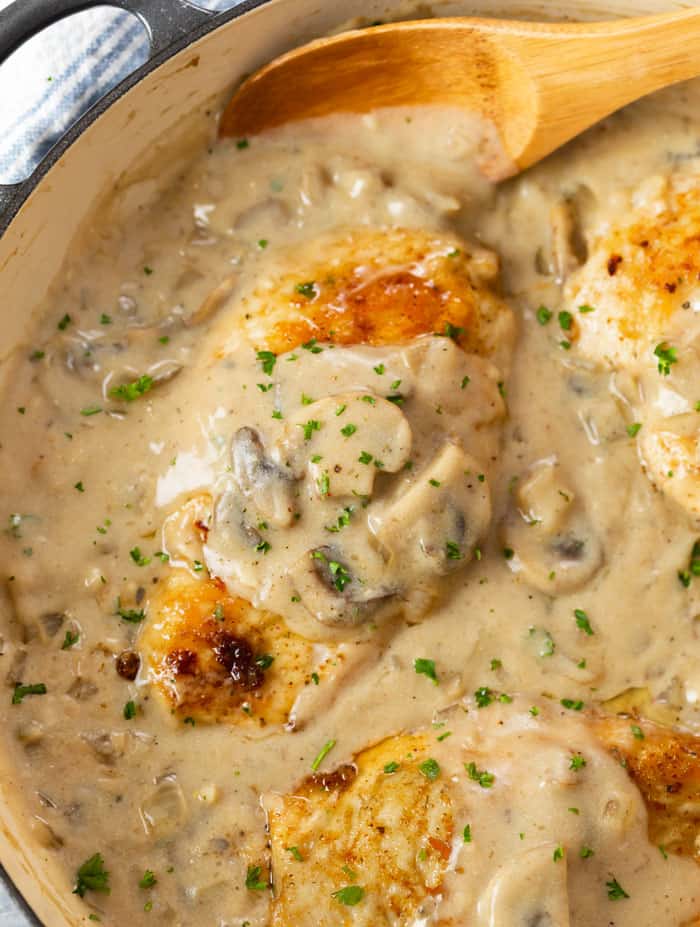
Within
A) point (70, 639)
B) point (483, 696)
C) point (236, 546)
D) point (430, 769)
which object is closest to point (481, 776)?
point (430, 769)

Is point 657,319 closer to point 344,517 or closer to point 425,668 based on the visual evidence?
point 344,517

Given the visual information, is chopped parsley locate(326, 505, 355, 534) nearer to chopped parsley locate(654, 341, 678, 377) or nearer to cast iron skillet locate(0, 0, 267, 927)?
chopped parsley locate(654, 341, 678, 377)

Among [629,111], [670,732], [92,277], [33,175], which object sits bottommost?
[670,732]

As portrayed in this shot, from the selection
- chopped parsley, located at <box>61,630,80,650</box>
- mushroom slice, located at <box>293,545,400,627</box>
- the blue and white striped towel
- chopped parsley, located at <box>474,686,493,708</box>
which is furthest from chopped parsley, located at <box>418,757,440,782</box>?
the blue and white striped towel

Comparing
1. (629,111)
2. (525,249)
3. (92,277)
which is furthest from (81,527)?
(629,111)

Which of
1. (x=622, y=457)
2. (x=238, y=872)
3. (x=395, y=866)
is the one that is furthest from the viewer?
(x=622, y=457)

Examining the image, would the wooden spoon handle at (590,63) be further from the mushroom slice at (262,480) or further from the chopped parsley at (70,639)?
the chopped parsley at (70,639)

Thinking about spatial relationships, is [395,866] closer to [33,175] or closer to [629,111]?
[33,175]

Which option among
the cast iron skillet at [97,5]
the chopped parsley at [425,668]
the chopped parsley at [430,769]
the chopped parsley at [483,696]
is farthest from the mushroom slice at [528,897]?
the cast iron skillet at [97,5]
